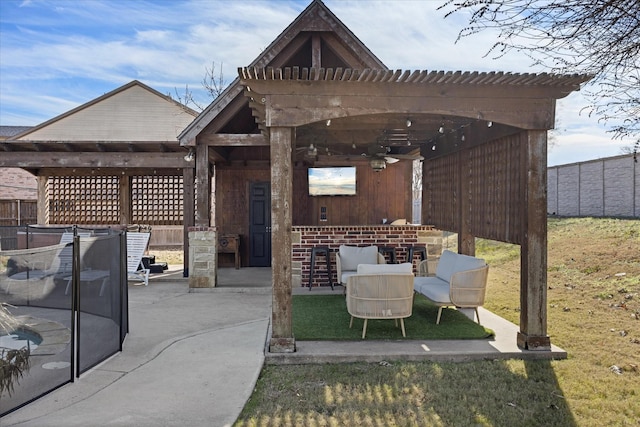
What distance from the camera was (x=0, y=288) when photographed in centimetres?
405

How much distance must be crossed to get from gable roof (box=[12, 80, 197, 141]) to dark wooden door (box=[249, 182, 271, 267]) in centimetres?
398

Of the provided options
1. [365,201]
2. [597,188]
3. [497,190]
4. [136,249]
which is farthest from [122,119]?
[597,188]

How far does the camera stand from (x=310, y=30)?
8156 mm

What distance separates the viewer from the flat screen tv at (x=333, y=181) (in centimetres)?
1091

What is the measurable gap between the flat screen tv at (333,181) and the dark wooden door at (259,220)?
3.80 feet

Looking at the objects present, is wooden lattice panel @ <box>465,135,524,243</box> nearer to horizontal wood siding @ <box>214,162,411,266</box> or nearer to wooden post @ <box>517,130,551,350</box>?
wooden post @ <box>517,130,551,350</box>

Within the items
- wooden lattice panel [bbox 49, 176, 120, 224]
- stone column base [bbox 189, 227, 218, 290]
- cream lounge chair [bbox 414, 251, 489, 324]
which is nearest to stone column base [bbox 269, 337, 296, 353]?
cream lounge chair [bbox 414, 251, 489, 324]

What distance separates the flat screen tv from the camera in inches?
430

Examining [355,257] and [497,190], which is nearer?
[497,190]

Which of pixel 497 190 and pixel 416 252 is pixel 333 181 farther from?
pixel 497 190

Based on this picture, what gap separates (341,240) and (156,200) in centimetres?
588

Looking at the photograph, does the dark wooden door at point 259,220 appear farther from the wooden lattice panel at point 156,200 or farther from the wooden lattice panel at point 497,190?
the wooden lattice panel at point 497,190

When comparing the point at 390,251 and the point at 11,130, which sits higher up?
the point at 11,130

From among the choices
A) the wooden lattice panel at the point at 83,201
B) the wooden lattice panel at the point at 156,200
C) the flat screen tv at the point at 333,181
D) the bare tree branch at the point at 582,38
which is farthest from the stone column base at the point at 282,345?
the wooden lattice panel at the point at 83,201
